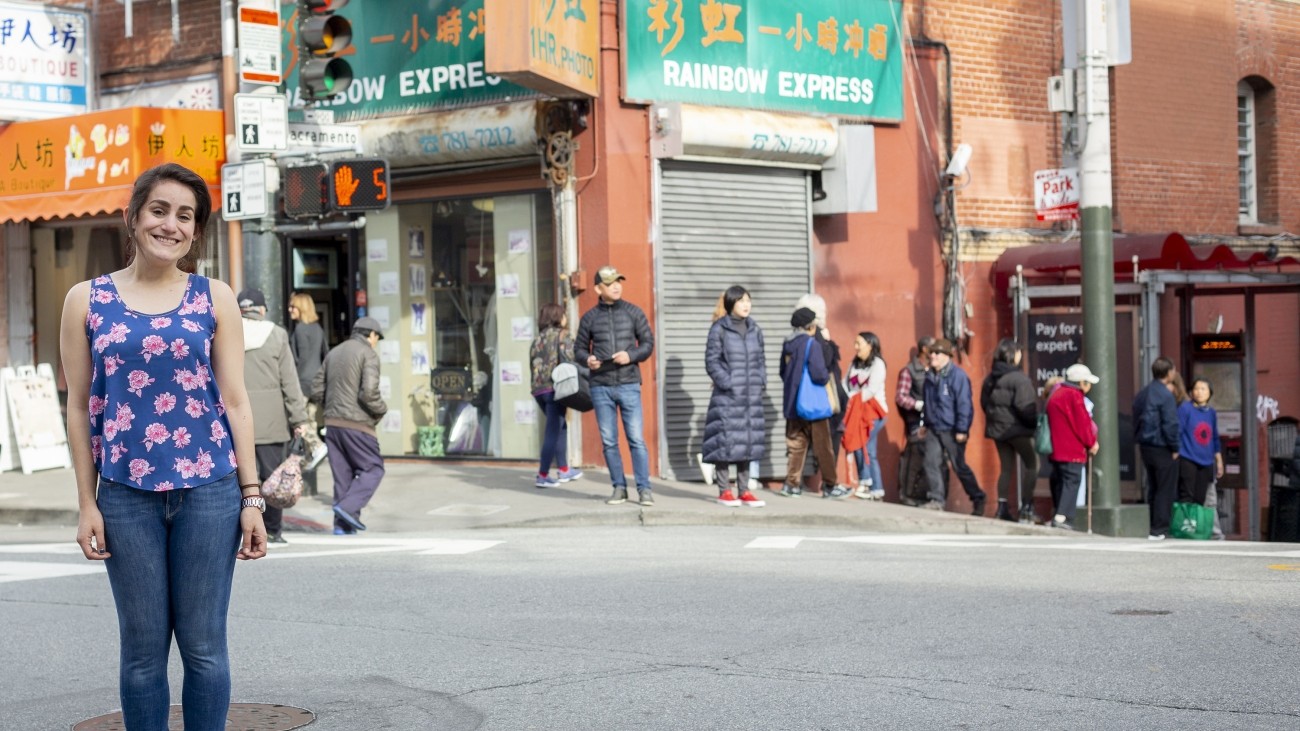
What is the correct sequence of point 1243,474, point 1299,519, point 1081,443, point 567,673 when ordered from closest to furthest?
point 567,673 < point 1081,443 < point 1299,519 < point 1243,474

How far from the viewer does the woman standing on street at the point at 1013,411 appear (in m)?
15.6

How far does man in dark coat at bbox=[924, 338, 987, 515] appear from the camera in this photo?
15914 millimetres

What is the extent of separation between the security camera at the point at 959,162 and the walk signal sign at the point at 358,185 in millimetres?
7524

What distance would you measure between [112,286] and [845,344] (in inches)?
562

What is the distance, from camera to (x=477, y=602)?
8664mm

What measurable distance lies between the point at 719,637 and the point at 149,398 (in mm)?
3732

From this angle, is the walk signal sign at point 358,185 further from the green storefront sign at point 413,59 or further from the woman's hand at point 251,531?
the woman's hand at point 251,531

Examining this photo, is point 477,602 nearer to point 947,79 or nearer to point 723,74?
point 723,74

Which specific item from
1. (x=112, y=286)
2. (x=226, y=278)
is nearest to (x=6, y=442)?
(x=226, y=278)

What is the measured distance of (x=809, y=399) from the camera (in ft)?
49.2

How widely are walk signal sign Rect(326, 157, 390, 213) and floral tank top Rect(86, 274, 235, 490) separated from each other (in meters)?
8.85

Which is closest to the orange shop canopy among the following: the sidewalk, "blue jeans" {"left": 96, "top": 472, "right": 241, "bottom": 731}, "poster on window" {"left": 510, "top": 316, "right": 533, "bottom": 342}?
the sidewalk

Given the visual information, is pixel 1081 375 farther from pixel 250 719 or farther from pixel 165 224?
pixel 165 224

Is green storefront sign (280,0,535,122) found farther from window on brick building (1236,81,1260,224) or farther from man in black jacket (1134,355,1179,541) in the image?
window on brick building (1236,81,1260,224)
